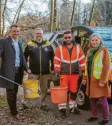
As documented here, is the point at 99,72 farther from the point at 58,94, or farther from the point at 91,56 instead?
the point at 58,94

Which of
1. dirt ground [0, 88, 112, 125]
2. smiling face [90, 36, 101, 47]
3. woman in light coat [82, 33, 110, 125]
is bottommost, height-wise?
dirt ground [0, 88, 112, 125]

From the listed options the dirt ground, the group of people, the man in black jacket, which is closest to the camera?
the group of people

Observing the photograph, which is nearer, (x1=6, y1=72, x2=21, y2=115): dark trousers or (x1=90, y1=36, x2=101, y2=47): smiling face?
(x1=90, y1=36, x2=101, y2=47): smiling face

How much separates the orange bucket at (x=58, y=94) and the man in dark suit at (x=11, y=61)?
2.59 feet

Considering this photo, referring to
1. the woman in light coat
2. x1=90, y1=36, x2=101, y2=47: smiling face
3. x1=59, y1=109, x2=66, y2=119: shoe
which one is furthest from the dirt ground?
x1=90, y1=36, x2=101, y2=47: smiling face

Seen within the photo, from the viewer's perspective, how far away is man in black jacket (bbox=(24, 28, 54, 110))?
8219 millimetres

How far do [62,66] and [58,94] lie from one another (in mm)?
675

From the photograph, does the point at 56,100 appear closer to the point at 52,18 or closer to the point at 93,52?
the point at 93,52

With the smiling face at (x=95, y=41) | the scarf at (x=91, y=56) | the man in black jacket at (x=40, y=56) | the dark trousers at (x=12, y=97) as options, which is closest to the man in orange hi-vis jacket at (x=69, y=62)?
the man in black jacket at (x=40, y=56)

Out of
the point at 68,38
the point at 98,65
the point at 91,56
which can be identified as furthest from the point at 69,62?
the point at 98,65

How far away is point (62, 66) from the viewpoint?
7844 millimetres

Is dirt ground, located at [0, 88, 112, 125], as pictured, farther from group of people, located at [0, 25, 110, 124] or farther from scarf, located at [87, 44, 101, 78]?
scarf, located at [87, 44, 101, 78]

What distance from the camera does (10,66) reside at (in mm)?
7211

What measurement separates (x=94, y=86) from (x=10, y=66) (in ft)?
5.58
